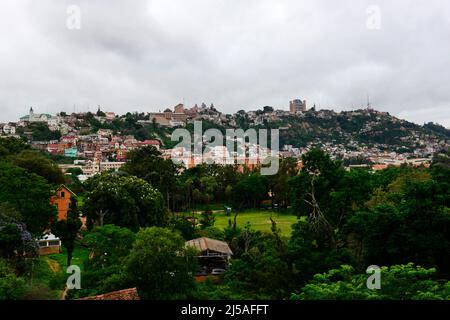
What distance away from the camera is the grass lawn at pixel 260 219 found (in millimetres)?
38506

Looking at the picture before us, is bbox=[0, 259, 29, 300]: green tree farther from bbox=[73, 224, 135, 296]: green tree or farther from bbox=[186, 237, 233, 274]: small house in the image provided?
bbox=[186, 237, 233, 274]: small house

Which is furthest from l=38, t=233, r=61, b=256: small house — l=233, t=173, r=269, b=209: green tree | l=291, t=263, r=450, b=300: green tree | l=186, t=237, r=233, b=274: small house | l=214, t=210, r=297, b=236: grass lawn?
l=233, t=173, r=269, b=209: green tree

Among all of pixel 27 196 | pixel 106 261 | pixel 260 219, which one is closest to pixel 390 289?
pixel 106 261

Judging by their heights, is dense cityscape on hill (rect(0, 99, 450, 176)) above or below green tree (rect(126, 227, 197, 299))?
above

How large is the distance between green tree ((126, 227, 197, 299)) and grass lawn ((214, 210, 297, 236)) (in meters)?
20.9

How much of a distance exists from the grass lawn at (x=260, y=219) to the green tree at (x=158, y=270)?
2092 cm

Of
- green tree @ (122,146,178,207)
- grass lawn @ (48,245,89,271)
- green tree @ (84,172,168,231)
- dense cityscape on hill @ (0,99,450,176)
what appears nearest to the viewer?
grass lawn @ (48,245,89,271)

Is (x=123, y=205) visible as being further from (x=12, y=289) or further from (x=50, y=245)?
(x=12, y=289)

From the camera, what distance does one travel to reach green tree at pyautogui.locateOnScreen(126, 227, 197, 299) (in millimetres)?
13812

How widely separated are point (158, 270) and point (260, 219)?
30.5 meters

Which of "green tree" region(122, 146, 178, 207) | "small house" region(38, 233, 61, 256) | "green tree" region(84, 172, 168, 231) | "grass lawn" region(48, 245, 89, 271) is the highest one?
"green tree" region(122, 146, 178, 207)

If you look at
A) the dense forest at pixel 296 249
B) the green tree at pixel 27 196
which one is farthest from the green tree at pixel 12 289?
the green tree at pixel 27 196

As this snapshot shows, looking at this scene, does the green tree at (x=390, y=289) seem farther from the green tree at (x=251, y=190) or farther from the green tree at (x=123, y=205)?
the green tree at (x=251, y=190)
